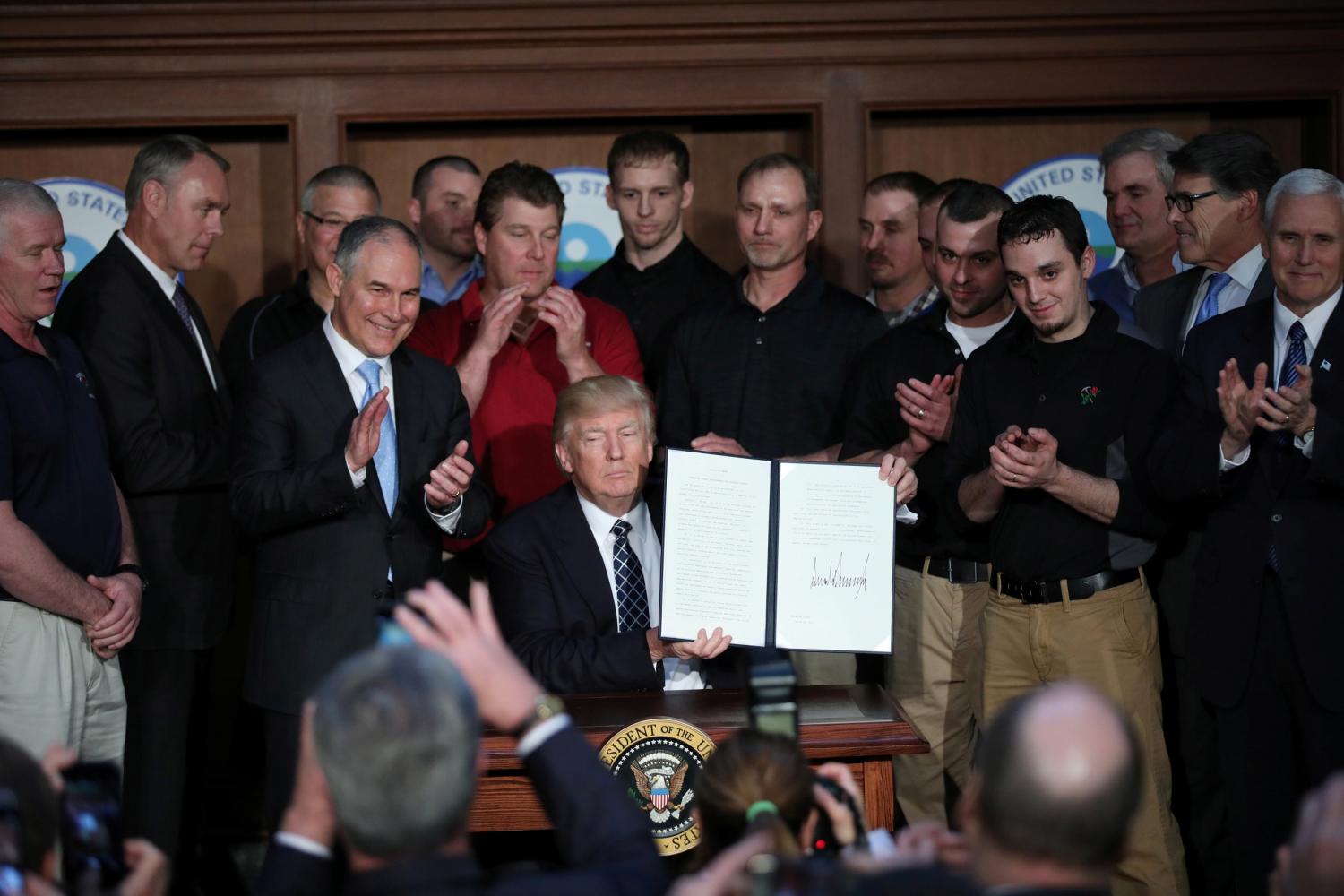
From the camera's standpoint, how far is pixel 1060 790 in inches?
66.7

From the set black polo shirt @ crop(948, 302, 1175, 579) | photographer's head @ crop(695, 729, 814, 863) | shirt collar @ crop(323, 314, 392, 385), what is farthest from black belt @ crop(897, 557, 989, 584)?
photographer's head @ crop(695, 729, 814, 863)

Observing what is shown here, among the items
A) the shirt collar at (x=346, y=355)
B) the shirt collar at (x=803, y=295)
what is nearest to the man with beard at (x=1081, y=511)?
the shirt collar at (x=803, y=295)

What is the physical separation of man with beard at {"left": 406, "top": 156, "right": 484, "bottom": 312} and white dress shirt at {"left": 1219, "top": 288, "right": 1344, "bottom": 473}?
2587mm

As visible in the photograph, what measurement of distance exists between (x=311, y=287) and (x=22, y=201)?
3.61 feet

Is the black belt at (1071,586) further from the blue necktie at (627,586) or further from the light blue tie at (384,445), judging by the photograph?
the light blue tie at (384,445)

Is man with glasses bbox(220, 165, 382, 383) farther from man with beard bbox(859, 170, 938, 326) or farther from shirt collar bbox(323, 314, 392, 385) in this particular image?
man with beard bbox(859, 170, 938, 326)

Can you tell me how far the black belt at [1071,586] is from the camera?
370 cm

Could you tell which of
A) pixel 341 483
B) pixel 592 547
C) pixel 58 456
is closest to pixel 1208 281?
pixel 592 547

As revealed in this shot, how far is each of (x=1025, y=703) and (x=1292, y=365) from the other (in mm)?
1965

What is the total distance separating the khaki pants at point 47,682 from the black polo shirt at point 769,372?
170 centimetres

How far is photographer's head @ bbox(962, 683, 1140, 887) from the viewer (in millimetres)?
1692

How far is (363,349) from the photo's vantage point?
12.2 feet

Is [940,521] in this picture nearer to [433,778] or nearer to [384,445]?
[384,445]
